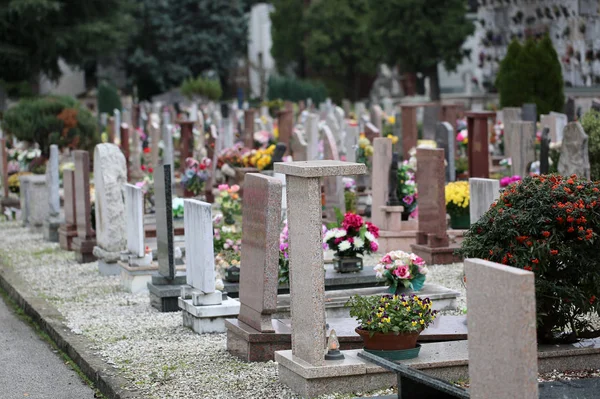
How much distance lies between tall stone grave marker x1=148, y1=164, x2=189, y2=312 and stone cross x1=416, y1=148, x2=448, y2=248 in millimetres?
3433

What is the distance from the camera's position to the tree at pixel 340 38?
56750 millimetres

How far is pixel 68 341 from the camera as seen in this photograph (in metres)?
10.2

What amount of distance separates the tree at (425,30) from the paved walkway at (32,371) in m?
36.5

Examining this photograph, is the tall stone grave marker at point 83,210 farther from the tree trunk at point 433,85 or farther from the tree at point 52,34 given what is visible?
the tree at point 52,34

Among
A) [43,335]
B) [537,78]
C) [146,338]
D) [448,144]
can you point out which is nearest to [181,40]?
[537,78]

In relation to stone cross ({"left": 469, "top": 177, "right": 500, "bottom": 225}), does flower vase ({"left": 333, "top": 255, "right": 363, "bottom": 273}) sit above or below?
below

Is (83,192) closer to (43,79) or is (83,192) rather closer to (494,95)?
(494,95)

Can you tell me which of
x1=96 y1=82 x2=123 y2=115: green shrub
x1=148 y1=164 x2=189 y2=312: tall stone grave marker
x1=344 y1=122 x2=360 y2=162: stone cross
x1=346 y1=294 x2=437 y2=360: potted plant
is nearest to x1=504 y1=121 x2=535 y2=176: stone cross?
x1=344 y1=122 x2=360 y2=162: stone cross

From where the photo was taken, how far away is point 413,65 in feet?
160

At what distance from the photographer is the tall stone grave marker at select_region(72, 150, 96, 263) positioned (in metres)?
15.2

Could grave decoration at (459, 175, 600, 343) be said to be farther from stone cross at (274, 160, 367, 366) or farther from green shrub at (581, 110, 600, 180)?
green shrub at (581, 110, 600, 180)

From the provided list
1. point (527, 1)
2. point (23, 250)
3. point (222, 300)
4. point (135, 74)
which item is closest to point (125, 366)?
point (222, 300)

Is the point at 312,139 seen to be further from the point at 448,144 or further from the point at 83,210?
the point at 83,210

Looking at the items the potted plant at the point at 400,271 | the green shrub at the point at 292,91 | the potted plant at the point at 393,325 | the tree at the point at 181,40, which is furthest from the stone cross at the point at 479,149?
the tree at the point at 181,40
